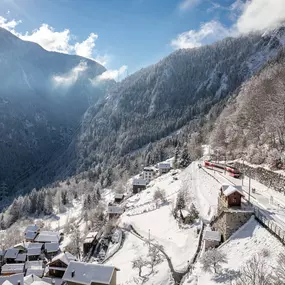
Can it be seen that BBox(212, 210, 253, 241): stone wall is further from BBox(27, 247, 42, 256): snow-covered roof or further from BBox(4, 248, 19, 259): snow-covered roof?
BBox(4, 248, 19, 259): snow-covered roof

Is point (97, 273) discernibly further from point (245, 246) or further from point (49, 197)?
point (49, 197)

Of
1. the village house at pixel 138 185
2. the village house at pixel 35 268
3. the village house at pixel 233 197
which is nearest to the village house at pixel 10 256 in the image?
the village house at pixel 35 268

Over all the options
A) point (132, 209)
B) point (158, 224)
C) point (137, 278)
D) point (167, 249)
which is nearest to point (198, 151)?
point (132, 209)

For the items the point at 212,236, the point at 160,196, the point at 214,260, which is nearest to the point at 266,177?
the point at 212,236

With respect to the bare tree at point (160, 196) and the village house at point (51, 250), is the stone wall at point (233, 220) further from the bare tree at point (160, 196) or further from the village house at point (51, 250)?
the village house at point (51, 250)

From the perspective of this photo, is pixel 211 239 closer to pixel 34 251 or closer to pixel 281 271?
pixel 281 271

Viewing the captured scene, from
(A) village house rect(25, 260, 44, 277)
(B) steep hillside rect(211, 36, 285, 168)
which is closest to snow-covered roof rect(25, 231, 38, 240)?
(A) village house rect(25, 260, 44, 277)

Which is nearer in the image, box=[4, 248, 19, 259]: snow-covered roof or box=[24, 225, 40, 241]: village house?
box=[4, 248, 19, 259]: snow-covered roof
